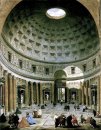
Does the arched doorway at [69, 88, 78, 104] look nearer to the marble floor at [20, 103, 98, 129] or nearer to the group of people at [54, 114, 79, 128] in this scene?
the marble floor at [20, 103, 98, 129]

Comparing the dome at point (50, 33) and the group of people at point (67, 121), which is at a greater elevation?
the dome at point (50, 33)

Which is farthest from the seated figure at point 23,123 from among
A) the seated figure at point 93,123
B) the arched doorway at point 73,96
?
the arched doorway at point 73,96

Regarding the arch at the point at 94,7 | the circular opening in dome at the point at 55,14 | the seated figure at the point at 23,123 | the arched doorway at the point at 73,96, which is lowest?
the seated figure at the point at 23,123

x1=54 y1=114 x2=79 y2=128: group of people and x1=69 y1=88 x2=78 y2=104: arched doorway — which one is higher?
Answer: x1=69 y1=88 x2=78 y2=104: arched doorway

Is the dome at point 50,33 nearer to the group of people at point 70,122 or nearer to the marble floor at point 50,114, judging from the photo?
the marble floor at point 50,114

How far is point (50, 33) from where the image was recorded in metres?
37.6

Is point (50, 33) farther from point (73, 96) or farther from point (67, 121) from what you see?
point (67, 121)

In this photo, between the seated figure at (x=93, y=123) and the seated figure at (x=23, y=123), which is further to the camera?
the seated figure at (x=23, y=123)

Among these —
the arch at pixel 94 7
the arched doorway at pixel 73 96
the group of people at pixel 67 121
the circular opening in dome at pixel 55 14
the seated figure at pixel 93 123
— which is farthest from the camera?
the circular opening in dome at pixel 55 14

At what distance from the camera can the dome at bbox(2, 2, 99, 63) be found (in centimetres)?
2736

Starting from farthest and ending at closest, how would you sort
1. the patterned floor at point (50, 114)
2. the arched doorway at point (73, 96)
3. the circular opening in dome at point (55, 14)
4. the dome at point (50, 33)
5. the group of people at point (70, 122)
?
the circular opening in dome at point (55, 14) < the dome at point (50, 33) < the arched doorway at point (73, 96) < the patterned floor at point (50, 114) < the group of people at point (70, 122)

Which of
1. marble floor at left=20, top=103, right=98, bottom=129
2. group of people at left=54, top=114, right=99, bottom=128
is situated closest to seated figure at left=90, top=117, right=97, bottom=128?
group of people at left=54, top=114, right=99, bottom=128

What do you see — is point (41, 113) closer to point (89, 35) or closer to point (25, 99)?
point (25, 99)

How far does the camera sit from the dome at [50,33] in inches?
1077
